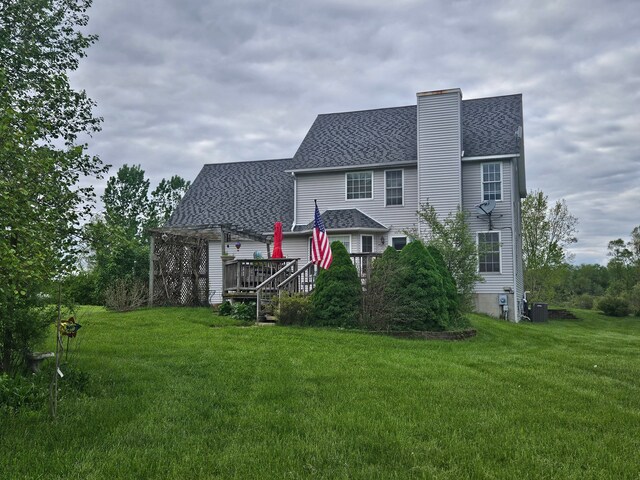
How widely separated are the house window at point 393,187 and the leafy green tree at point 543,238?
42.8ft

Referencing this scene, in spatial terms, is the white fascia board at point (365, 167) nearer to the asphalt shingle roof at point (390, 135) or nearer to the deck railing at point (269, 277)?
the asphalt shingle roof at point (390, 135)

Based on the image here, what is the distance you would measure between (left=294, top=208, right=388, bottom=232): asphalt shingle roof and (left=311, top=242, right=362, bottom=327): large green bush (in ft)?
24.0

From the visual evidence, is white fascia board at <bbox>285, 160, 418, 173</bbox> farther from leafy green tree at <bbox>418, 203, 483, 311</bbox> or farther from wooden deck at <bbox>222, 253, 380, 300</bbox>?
wooden deck at <bbox>222, 253, 380, 300</bbox>

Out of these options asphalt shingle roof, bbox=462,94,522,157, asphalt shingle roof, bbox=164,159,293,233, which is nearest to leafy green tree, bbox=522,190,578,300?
asphalt shingle roof, bbox=462,94,522,157

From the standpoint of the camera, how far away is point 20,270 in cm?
385

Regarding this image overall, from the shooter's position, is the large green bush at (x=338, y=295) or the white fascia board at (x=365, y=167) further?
the white fascia board at (x=365, y=167)

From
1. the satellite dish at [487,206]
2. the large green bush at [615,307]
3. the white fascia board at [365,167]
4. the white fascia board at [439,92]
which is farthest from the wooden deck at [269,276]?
the large green bush at [615,307]

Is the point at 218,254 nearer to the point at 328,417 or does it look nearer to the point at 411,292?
the point at 411,292

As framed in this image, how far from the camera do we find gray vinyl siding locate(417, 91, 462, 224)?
60.6 feet

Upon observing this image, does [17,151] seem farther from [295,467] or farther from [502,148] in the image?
[502,148]

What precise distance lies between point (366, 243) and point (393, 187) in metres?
2.61

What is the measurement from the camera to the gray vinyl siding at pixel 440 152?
18.5 meters

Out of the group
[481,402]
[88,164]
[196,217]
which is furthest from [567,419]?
[196,217]

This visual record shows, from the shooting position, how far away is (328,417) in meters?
4.54
